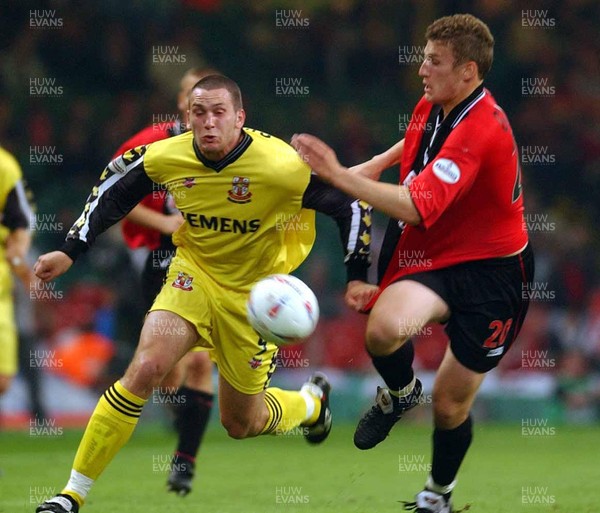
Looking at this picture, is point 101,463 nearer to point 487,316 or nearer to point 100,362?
point 487,316

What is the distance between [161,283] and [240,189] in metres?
2.07

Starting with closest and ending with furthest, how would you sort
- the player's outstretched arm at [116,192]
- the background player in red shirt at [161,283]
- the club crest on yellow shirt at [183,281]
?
the player's outstretched arm at [116,192] → the club crest on yellow shirt at [183,281] → the background player in red shirt at [161,283]

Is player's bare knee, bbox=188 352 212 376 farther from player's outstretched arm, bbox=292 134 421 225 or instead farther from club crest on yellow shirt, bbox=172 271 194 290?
player's outstretched arm, bbox=292 134 421 225

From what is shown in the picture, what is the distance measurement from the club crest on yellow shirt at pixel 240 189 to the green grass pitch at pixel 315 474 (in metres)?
1.76

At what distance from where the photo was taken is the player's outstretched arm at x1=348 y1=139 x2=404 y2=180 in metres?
6.69

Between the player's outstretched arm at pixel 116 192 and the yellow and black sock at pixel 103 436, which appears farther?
the player's outstretched arm at pixel 116 192

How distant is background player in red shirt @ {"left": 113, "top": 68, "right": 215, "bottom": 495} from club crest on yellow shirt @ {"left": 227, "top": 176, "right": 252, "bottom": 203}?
1611 millimetres

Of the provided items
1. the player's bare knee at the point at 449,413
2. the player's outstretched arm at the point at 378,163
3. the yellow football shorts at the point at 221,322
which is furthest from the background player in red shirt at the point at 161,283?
the player's bare knee at the point at 449,413

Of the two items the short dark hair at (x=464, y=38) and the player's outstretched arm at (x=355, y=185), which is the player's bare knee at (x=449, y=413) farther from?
the short dark hair at (x=464, y=38)

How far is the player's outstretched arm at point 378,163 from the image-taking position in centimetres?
669

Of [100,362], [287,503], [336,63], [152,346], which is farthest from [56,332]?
[152,346]

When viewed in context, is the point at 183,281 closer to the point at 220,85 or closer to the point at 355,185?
the point at 220,85

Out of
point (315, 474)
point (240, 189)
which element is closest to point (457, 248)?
point (240, 189)

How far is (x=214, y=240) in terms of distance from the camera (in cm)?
665
